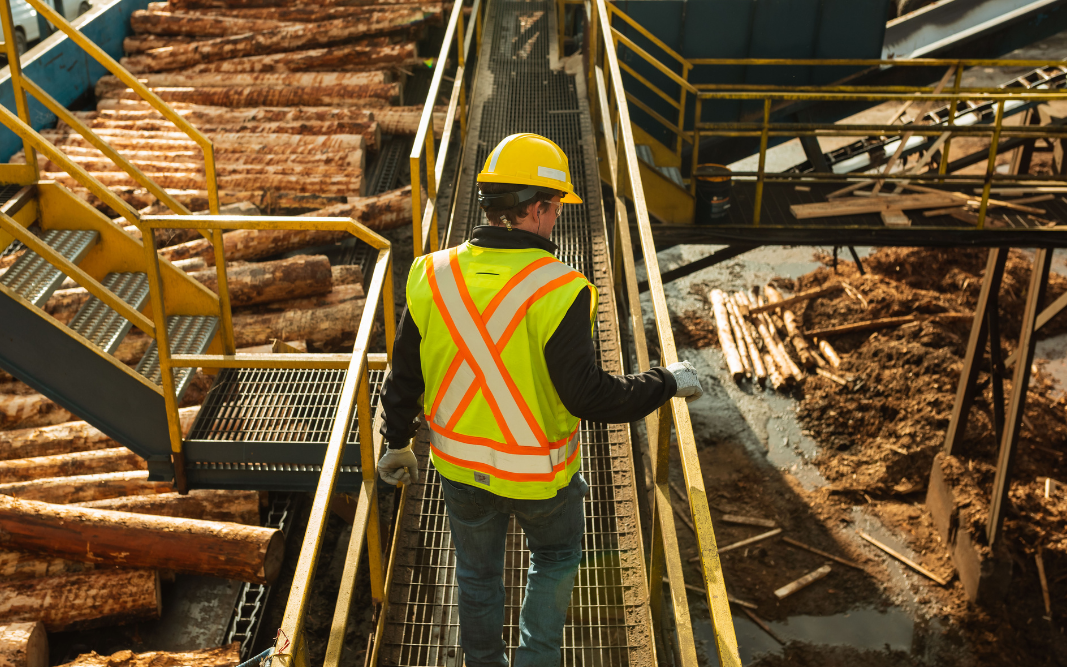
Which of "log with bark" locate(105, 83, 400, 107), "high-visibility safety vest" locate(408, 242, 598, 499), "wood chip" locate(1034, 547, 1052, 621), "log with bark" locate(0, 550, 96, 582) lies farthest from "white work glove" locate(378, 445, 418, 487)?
"wood chip" locate(1034, 547, 1052, 621)

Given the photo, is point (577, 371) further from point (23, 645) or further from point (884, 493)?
point (884, 493)

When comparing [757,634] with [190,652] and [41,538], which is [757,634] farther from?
[41,538]

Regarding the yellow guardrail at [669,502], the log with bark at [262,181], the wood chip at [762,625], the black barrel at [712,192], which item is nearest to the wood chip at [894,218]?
the black barrel at [712,192]

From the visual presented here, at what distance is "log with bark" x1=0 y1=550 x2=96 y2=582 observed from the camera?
17.8 feet

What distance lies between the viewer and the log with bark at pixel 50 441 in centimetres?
640

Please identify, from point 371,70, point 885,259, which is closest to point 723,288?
point 885,259

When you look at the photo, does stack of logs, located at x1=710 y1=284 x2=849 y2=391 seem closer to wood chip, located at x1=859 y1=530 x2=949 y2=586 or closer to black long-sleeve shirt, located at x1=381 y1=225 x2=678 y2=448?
wood chip, located at x1=859 y1=530 x2=949 y2=586

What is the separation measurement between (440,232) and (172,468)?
275 centimetres

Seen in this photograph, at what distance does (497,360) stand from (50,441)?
17.5ft

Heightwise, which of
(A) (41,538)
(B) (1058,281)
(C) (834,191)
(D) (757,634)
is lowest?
(D) (757,634)

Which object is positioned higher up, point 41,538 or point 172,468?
point 172,468

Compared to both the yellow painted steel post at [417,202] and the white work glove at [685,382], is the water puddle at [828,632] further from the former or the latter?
the white work glove at [685,382]

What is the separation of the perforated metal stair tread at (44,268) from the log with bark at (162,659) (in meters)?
2.10

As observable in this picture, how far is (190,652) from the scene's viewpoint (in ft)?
16.0
